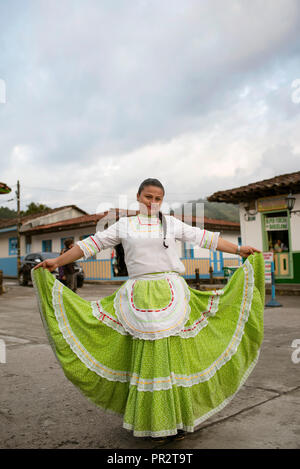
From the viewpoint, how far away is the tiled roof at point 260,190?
14375 millimetres

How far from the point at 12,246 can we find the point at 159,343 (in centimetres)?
3120

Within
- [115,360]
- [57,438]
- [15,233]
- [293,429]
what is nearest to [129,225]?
[115,360]

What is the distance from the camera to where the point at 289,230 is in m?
14.8

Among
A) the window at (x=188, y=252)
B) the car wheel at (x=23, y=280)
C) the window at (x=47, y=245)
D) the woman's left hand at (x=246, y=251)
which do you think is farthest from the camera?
the window at (x=47, y=245)

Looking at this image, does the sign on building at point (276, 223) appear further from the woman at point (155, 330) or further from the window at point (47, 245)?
the window at point (47, 245)

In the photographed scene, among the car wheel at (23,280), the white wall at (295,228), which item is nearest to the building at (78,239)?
the car wheel at (23,280)

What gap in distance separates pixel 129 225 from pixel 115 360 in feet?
3.10

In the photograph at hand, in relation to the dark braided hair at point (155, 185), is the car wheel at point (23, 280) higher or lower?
lower

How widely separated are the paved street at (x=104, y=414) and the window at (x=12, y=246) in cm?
2718

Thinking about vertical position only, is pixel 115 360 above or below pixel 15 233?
below

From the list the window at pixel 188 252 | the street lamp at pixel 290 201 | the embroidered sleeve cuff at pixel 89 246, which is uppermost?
the street lamp at pixel 290 201

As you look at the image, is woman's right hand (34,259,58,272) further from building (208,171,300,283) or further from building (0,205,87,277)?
building (0,205,87,277)

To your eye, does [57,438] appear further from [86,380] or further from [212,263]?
[212,263]

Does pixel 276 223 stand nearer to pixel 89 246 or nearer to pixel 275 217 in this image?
pixel 275 217
